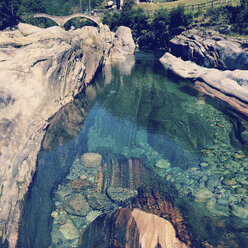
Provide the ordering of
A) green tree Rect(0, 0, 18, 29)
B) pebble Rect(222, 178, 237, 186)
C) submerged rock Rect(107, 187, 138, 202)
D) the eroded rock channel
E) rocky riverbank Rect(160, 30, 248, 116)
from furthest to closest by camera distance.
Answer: green tree Rect(0, 0, 18, 29)
rocky riverbank Rect(160, 30, 248, 116)
pebble Rect(222, 178, 237, 186)
submerged rock Rect(107, 187, 138, 202)
the eroded rock channel

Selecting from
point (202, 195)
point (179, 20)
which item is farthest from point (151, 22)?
point (202, 195)

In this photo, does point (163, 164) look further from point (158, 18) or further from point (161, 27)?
point (158, 18)

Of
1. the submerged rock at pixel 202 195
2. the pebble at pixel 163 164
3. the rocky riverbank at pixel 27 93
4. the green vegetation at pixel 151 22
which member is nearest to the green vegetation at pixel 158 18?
the green vegetation at pixel 151 22

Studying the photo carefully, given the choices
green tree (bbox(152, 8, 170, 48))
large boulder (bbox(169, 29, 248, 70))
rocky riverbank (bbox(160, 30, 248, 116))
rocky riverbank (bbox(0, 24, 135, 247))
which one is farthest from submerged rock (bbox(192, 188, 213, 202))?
green tree (bbox(152, 8, 170, 48))

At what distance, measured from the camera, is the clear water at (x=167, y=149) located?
35.0 ft

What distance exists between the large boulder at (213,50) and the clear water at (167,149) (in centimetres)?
988

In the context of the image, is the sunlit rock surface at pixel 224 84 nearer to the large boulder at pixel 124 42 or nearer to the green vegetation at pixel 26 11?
the large boulder at pixel 124 42

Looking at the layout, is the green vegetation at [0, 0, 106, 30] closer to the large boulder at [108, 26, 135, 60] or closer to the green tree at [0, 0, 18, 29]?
the green tree at [0, 0, 18, 29]

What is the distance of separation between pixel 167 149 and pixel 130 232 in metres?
7.98

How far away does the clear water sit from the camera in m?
10.7

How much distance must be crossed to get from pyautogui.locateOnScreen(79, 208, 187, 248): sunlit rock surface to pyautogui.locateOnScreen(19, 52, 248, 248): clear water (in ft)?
2.73

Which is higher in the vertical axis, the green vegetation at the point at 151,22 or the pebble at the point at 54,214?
the green vegetation at the point at 151,22

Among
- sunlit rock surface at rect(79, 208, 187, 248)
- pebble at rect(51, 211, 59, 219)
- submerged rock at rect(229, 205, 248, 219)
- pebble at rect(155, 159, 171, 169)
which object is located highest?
sunlit rock surface at rect(79, 208, 187, 248)

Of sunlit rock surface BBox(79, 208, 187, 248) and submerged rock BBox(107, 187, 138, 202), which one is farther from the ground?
sunlit rock surface BBox(79, 208, 187, 248)
